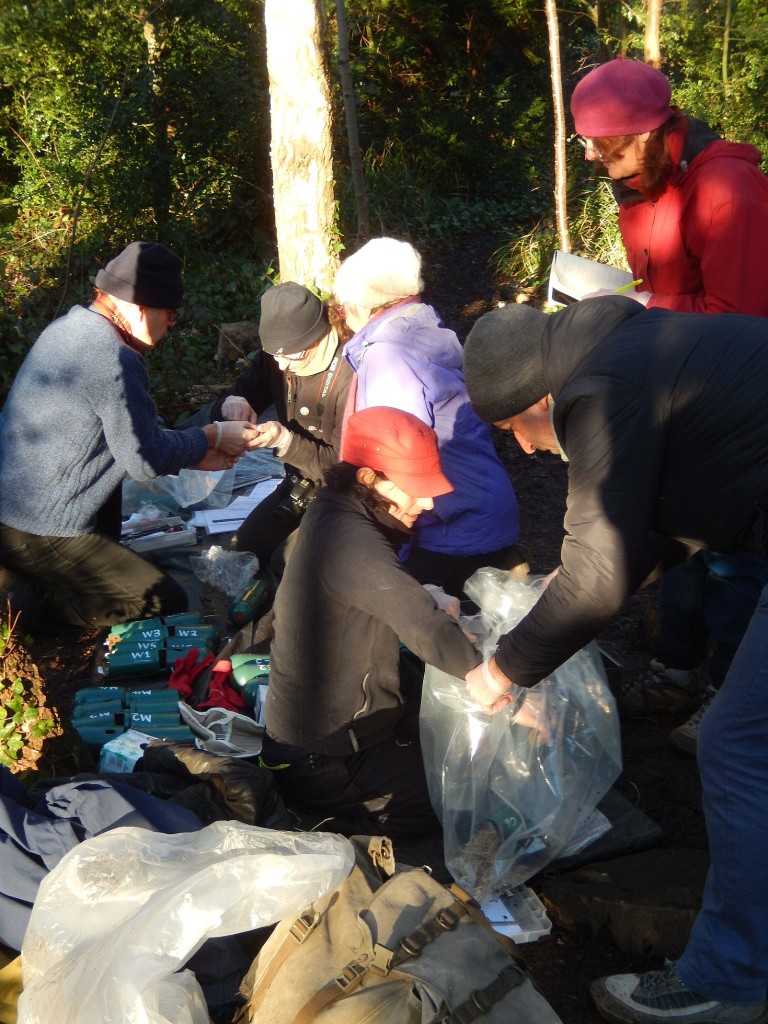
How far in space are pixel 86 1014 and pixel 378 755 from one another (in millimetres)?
1303

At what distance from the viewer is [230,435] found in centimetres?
423

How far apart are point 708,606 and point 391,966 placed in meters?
1.65

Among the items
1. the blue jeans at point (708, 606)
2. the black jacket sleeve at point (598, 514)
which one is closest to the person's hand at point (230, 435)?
the blue jeans at point (708, 606)

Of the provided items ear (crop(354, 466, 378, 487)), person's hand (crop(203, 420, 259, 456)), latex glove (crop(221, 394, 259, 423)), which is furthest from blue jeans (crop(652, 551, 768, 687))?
latex glove (crop(221, 394, 259, 423))

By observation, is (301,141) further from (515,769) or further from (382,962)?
(382,962)

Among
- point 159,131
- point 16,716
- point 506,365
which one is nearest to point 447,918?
point 506,365

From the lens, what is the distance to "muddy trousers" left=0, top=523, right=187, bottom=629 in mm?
4223

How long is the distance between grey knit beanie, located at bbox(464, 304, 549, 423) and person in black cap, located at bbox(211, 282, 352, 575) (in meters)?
1.79

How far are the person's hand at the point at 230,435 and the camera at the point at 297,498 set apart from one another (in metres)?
0.29

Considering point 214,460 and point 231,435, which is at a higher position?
point 231,435

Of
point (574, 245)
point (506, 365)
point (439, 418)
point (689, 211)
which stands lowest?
point (574, 245)

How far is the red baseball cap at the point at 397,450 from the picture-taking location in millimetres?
2791

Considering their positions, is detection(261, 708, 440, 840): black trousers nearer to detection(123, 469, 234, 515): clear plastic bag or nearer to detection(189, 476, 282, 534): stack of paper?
detection(189, 476, 282, 534): stack of paper

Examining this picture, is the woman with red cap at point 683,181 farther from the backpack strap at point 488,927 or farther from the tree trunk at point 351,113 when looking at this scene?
the tree trunk at point 351,113
